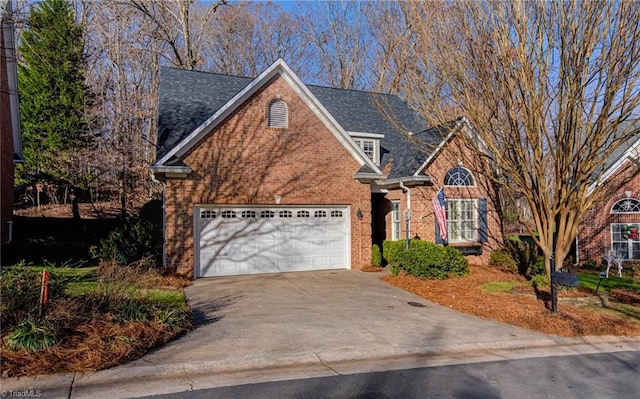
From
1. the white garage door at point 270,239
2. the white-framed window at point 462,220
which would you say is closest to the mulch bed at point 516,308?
the white garage door at point 270,239

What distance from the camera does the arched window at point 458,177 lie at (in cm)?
1638

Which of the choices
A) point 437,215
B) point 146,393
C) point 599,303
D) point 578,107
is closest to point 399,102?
point 437,215

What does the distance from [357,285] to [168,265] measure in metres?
5.63

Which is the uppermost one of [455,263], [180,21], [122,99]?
[180,21]

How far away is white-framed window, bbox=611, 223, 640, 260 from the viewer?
17234 mm

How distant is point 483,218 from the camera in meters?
16.6

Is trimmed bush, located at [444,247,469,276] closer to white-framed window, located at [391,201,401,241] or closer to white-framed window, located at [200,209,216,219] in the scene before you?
white-framed window, located at [391,201,401,241]

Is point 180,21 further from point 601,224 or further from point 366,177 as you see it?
point 601,224

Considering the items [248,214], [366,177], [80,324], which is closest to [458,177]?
[366,177]

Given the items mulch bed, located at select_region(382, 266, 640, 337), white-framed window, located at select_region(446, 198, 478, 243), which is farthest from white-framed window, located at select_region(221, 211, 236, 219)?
white-framed window, located at select_region(446, 198, 478, 243)

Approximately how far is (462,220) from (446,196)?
1193mm

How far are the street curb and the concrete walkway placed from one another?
0.01 m

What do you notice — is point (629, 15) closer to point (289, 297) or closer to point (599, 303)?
point (599, 303)

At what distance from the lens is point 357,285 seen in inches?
483
